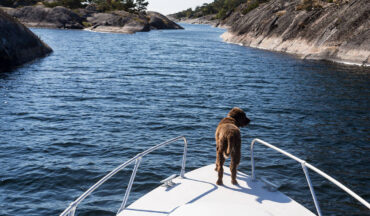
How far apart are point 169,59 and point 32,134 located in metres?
26.9

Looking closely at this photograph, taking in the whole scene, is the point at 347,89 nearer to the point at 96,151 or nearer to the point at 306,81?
the point at 306,81

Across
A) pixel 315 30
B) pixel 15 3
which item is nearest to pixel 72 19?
pixel 15 3

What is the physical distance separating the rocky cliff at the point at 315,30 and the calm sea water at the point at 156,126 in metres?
6.19

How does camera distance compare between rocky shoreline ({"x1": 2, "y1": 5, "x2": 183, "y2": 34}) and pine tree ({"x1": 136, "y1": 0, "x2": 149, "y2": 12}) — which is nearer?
rocky shoreline ({"x1": 2, "y1": 5, "x2": 183, "y2": 34})

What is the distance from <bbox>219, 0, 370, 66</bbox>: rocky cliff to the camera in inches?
1483

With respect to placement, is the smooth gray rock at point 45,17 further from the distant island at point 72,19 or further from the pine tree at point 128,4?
the pine tree at point 128,4

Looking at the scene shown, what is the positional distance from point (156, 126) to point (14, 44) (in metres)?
24.4

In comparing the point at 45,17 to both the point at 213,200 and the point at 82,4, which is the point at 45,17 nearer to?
the point at 82,4

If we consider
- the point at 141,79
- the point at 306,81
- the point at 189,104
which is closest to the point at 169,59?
the point at 141,79

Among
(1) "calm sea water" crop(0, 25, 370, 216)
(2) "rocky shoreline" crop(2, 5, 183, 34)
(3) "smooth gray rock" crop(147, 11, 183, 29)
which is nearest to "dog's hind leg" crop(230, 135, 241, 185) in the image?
(1) "calm sea water" crop(0, 25, 370, 216)

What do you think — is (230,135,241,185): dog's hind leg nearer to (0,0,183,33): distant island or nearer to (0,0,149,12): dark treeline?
(0,0,183,33): distant island

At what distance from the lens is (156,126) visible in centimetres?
1655

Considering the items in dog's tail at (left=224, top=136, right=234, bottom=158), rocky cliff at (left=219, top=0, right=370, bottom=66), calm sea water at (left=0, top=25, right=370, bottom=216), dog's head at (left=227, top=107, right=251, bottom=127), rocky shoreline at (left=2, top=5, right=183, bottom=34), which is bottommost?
calm sea water at (left=0, top=25, right=370, bottom=216)

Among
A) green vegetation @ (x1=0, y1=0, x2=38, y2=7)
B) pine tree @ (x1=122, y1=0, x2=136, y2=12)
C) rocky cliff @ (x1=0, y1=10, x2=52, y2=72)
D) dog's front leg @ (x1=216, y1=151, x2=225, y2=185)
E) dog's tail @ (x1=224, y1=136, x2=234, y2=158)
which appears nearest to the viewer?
dog's tail @ (x1=224, y1=136, x2=234, y2=158)
